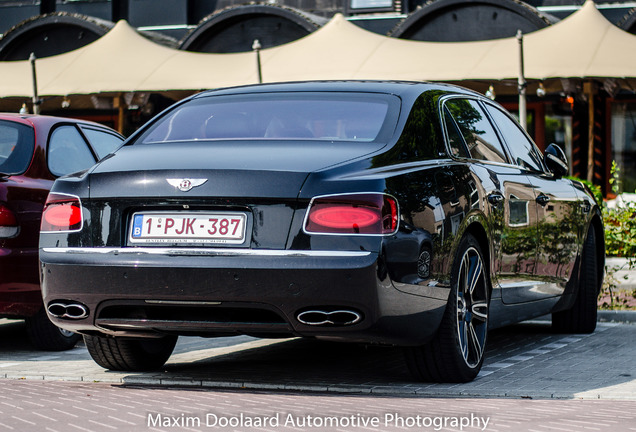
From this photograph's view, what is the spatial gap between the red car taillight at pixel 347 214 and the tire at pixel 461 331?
74 centimetres

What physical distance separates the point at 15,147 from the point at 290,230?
3.18 meters

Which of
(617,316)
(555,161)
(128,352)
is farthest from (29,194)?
(617,316)

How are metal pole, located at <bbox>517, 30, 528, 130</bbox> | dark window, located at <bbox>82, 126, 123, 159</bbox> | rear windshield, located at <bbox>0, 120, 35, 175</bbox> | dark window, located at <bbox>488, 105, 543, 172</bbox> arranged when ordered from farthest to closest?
metal pole, located at <bbox>517, 30, 528, 130</bbox> < dark window, located at <bbox>82, 126, 123, 159</bbox> < rear windshield, located at <bbox>0, 120, 35, 175</bbox> < dark window, located at <bbox>488, 105, 543, 172</bbox>

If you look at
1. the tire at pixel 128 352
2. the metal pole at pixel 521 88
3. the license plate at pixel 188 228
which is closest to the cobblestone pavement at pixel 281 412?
the tire at pixel 128 352

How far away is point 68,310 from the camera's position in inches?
228

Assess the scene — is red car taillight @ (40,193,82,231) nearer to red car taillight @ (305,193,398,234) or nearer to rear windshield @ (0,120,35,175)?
red car taillight @ (305,193,398,234)

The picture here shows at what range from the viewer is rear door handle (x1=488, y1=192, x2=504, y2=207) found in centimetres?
658

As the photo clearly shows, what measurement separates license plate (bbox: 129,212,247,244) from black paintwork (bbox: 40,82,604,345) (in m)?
→ 0.04

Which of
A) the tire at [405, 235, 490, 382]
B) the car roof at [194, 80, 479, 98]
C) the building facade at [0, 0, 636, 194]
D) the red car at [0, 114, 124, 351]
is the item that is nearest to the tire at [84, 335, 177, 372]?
the red car at [0, 114, 124, 351]

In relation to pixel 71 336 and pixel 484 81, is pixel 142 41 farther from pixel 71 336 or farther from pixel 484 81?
pixel 71 336

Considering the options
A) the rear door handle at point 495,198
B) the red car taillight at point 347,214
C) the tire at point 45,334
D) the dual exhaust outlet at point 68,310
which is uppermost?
the red car taillight at point 347,214

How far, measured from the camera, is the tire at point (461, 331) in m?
5.91

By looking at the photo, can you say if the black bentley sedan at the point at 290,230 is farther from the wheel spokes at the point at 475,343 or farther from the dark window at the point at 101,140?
the dark window at the point at 101,140

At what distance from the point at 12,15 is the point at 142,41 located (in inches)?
308
